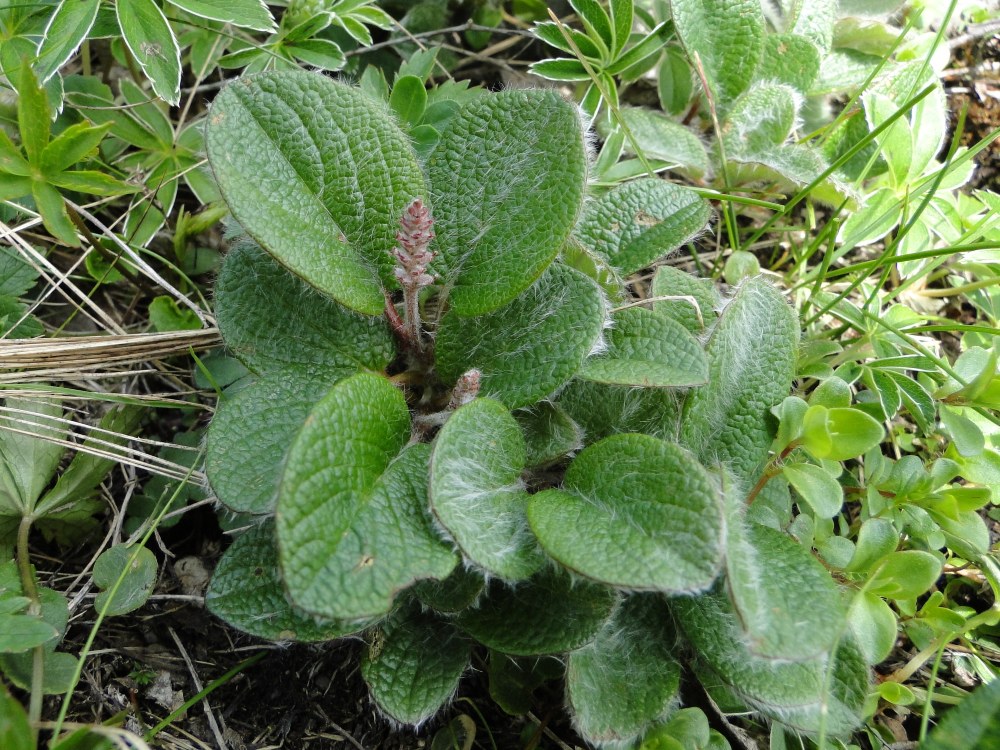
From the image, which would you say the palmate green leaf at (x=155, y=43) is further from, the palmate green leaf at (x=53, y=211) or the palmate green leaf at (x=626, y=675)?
the palmate green leaf at (x=626, y=675)

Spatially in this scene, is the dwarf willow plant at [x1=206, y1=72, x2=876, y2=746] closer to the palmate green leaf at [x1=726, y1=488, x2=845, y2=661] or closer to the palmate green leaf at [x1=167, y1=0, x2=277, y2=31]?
the palmate green leaf at [x1=726, y1=488, x2=845, y2=661]

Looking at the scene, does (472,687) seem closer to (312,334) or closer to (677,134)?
(312,334)

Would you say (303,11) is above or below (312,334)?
above

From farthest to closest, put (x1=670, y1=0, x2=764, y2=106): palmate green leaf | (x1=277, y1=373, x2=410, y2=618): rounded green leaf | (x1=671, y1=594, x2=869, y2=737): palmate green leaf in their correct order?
(x1=670, y1=0, x2=764, y2=106): palmate green leaf, (x1=671, y1=594, x2=869, y2=737): palmate green leaf, (x1=277, y1=373, x2=410, y2=618): rounded green leaf

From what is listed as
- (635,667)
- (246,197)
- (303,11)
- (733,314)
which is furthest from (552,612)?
(303,11)

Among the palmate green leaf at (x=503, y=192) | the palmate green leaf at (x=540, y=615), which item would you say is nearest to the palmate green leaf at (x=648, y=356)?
the palmate green leaf at (x=503, y=192)

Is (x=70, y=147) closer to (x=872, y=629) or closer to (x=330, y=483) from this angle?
(x=330, y=483)

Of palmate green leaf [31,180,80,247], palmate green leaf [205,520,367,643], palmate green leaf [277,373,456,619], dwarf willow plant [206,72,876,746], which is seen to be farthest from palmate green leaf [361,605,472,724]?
palmate green leaf [31,180,80,247]
